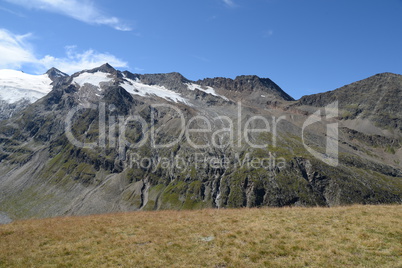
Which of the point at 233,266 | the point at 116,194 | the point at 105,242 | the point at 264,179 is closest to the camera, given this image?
the point at 233,266

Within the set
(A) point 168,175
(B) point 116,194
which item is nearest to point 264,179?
(A) point 168,175

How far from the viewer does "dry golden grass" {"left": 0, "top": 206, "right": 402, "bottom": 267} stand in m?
15.8

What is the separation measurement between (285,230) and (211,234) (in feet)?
18.6

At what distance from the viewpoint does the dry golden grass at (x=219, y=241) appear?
15.8 metres

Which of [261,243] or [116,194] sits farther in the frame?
[116,194]

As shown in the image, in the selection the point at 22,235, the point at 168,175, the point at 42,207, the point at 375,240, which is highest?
the point at 375,240

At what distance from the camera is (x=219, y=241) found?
18922 millimetres

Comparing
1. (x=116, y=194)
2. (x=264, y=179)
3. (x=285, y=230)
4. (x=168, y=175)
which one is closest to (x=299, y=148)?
(x=264, y=179)

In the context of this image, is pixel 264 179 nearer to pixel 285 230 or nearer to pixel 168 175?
pixel 168 175

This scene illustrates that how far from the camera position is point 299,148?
609 ft

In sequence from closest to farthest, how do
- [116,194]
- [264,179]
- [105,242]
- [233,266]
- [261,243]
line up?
[233,266] < [261,243] < [105,242] < [264,179] < [116,194]

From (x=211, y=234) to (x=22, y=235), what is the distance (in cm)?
1594

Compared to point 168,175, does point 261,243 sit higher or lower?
higher

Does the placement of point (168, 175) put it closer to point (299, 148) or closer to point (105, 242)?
point (299, 148)
